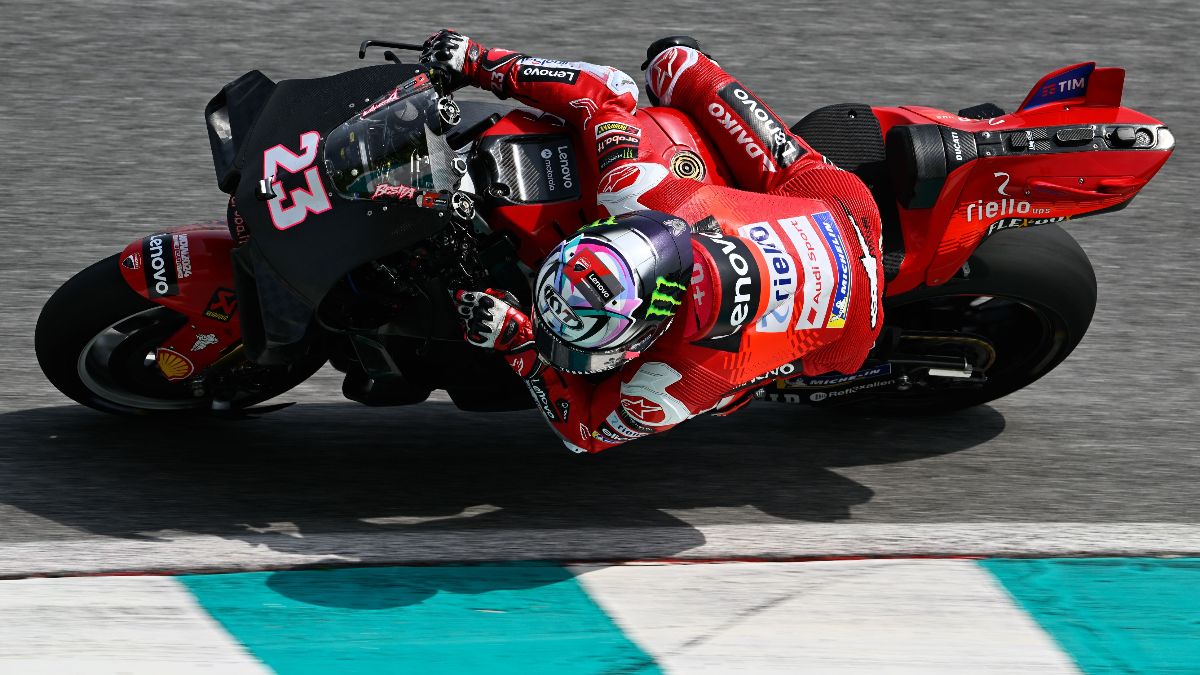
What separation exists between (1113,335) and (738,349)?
2293 millimetres

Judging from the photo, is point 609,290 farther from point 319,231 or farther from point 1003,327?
point 1003,327

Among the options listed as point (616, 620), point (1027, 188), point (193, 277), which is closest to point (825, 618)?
point (616, 620)

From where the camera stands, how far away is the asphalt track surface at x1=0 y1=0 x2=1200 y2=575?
14.1ft

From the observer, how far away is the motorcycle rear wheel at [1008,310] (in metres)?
4.32

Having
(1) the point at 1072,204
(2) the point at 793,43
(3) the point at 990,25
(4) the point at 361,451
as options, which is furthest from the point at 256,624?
(3) the point at 990,25

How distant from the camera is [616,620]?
3.93 meters

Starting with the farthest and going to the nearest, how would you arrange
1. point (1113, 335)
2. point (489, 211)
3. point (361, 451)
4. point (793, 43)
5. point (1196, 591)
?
point (793, 43)
point (1113, 335)
point (361, 451)
point (1196, 591)
point (489, 211)

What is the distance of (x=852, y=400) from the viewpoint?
477cm

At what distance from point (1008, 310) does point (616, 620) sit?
171 centimetres

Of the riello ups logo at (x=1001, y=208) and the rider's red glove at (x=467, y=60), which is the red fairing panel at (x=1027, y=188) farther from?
the rider's red glove at (x=467, y=60)

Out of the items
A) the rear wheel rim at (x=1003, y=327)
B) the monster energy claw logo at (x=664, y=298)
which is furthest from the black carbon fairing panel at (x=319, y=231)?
the rear wheel rim at (x=1003, y=327)

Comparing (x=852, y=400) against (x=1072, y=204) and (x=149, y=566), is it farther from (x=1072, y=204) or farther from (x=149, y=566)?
(x=149, y=566)

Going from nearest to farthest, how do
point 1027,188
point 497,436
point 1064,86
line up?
point 1027,188, point 1064,86, point 497,436

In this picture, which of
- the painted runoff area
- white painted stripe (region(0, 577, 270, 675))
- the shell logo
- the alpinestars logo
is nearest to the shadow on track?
the painted runoff area
